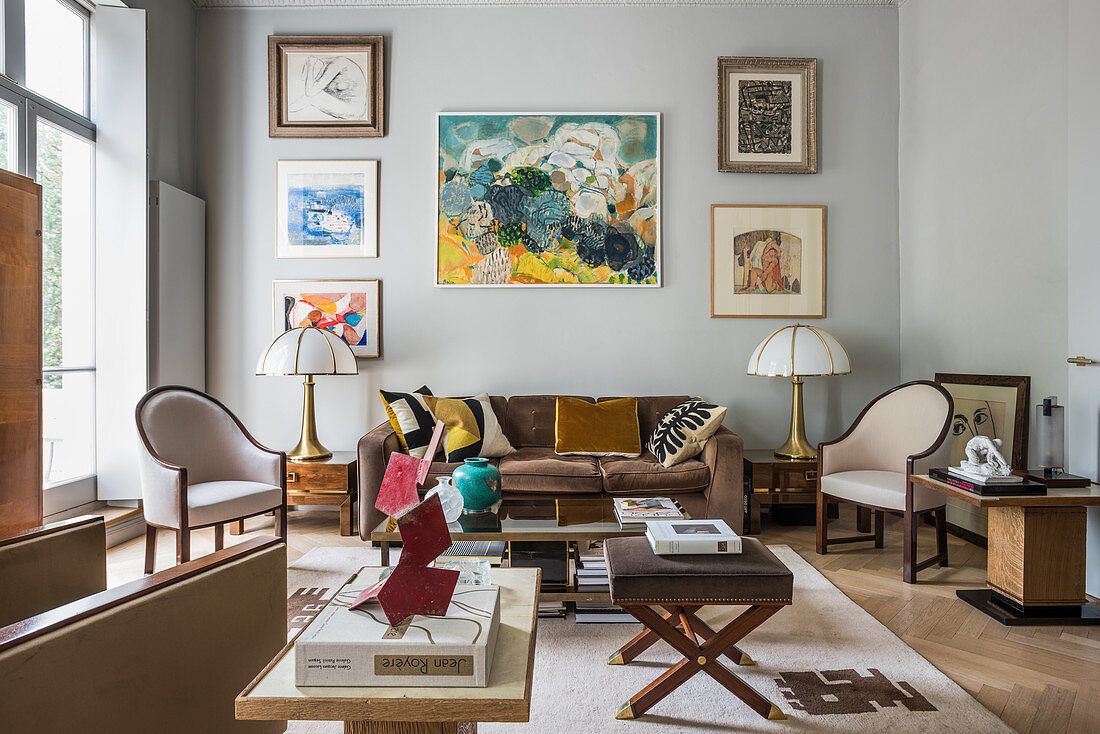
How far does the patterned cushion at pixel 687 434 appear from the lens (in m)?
3.78

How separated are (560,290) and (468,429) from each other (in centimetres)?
128

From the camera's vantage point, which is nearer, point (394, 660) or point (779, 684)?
point (394, 660)

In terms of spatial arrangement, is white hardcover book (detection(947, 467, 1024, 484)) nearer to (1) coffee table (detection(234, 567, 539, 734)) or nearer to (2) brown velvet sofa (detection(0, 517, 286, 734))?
(1) coffee table (detection(234, 567, 539, 734))

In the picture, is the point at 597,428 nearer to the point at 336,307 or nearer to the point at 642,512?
the point at 642,512

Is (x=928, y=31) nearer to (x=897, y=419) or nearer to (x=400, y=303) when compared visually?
(x=897, y=419)

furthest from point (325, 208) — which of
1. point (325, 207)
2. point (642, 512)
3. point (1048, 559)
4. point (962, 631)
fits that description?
point (1048, 559)

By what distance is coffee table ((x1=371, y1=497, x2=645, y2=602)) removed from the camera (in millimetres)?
2467

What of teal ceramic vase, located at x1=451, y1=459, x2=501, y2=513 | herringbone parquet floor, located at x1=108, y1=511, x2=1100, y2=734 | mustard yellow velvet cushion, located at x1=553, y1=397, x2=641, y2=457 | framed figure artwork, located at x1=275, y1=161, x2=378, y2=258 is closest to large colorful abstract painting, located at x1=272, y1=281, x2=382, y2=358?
framed figure artwork, located at x1=275, y1=161, x2=378, y2=258

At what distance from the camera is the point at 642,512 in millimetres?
2695

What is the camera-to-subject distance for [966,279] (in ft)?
12.8

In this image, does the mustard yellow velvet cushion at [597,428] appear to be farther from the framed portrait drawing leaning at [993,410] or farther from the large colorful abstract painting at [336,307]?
the framed portrait drawing leaning at [993,410]

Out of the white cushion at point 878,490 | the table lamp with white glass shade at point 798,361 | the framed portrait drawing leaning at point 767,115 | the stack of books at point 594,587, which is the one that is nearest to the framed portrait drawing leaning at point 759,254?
the framed portrait drawing leaning at point 767,115

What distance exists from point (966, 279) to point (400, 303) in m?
3.64

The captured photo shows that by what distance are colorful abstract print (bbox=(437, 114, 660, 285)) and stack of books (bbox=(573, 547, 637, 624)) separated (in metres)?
2.31
